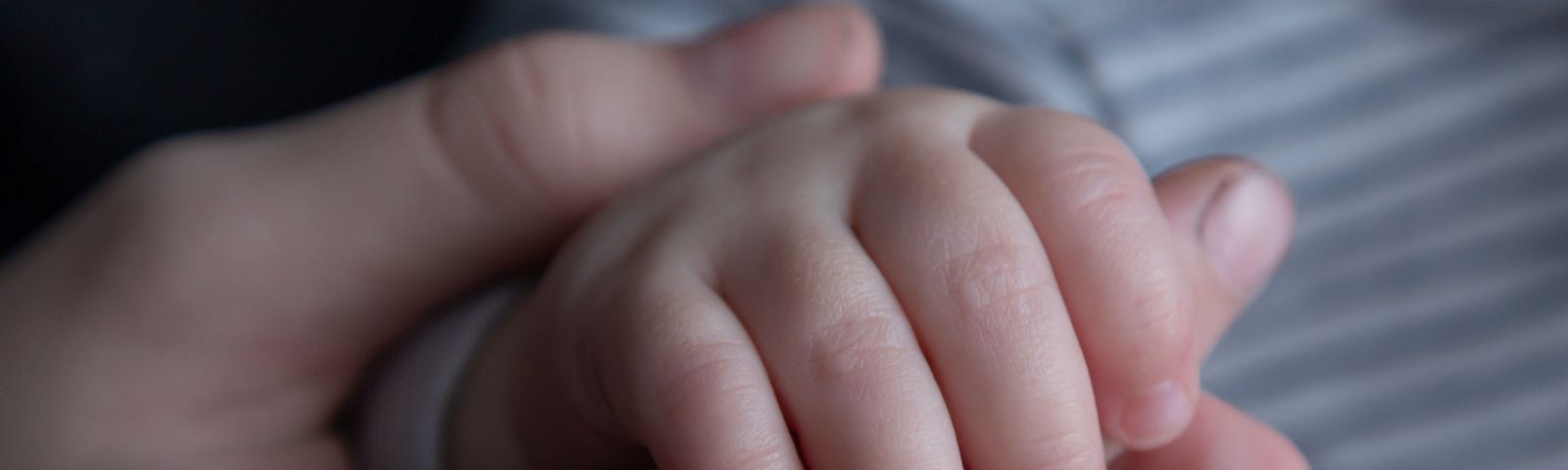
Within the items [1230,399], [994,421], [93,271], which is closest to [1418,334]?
[1230,399]

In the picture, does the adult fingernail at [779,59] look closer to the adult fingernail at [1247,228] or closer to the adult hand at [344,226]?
the adult hand at [344,226]

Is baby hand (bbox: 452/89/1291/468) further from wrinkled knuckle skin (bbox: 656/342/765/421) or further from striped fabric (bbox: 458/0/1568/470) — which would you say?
striped fabric (bbox: 458/0/1568/470)

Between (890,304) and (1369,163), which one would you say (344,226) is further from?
(1369,163)

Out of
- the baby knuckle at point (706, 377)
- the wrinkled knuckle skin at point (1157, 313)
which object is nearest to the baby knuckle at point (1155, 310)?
the wrinkled knuckle skin at point (1157, 313)

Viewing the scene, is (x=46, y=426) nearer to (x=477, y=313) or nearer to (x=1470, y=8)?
(x=477, y=313)

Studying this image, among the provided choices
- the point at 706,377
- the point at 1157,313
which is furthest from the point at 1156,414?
the point at 706,377

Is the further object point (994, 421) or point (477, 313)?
point (477, 313)

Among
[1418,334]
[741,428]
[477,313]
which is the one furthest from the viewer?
[1418,334]
